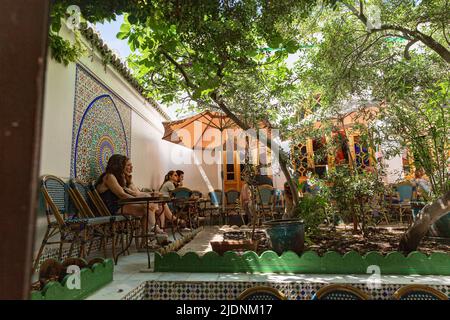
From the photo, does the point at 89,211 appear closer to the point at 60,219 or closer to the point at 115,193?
the point at 115,193

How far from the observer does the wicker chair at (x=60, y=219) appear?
326 centimetres

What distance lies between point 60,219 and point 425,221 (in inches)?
168

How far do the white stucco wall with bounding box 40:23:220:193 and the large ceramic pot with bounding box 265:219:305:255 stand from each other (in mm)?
2847

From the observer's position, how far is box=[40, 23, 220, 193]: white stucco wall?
408cm

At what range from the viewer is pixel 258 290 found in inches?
89.1

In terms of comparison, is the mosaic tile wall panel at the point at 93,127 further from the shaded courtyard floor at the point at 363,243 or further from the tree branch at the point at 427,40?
the tree branch at the point at 427,40

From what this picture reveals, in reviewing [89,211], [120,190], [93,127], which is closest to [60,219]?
[89,211]

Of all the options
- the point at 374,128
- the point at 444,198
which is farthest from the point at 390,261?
the point at 374,128

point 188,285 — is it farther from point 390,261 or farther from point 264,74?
point 264,74

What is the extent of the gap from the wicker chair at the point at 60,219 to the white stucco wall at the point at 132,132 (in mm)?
285

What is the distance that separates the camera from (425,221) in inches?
155

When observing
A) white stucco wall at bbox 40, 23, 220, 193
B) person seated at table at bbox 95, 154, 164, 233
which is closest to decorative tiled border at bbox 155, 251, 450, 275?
person seated at table at bbox 95, 154, 164, 233

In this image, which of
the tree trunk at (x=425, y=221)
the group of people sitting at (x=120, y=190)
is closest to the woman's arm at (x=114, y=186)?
the group of people sitting at (x=120, y=190)

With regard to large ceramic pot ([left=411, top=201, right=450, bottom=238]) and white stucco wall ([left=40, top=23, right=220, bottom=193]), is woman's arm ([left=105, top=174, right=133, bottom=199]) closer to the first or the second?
white stucco wall ([left=40, top=23, right=220, bottom=193])
